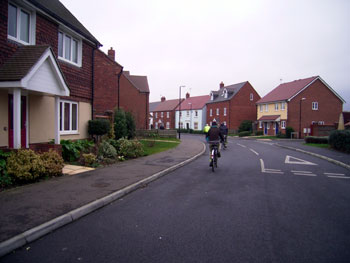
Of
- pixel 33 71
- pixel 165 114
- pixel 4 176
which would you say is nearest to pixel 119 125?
pixel 33 71

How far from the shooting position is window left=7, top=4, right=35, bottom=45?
948cm

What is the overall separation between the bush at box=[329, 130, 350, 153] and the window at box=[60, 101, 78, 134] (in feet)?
56.6

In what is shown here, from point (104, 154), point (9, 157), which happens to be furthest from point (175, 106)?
point (9, 157)

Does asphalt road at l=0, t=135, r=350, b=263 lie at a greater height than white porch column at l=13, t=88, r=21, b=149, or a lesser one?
lesser

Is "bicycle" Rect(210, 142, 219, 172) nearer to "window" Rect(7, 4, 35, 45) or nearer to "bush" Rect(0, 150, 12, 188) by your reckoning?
"bush" Rect(0, 150, 12, 188)

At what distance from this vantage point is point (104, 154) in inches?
472

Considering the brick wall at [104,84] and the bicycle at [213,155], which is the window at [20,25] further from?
the bicycle at [213,155]

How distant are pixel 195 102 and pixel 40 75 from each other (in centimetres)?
6388

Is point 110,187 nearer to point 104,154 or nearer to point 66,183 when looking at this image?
point 66,183

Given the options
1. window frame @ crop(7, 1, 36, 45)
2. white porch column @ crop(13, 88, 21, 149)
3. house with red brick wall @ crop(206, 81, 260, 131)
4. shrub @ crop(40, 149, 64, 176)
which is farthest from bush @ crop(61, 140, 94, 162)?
house with red brick wall @ crop(206, 81, 260, 131)

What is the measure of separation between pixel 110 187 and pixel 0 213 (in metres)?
2.69

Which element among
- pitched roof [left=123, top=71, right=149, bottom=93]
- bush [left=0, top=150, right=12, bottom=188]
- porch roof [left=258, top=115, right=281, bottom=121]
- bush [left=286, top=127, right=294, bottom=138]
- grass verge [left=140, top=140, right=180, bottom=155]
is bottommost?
grass verge [left=140, top=140, right=180, bottom=155]

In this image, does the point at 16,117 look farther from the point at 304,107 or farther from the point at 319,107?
the point at 319,107

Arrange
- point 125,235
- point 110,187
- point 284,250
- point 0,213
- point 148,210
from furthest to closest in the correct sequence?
point 110,187, point 148,210, point 0,213, point 125,235, point 284,250
